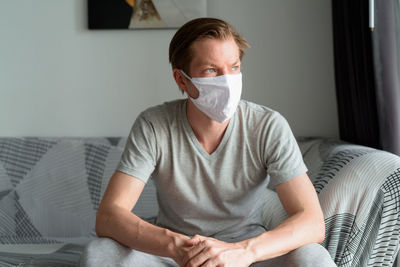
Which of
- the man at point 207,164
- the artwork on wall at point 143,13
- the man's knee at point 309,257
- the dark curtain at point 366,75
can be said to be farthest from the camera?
the artwork on wall at point 143,13

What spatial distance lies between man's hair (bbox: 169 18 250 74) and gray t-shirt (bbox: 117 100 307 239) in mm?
196

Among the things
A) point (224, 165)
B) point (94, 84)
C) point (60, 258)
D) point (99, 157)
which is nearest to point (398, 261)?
point (224, 165)

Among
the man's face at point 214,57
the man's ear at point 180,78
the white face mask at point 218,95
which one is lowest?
the white face mask at point 218,95

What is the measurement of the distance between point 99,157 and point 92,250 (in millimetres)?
1061

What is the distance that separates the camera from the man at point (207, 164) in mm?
1339

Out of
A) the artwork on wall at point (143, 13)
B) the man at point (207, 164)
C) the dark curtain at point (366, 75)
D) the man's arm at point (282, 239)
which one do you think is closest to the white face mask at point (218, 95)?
the man at point (207, 164)

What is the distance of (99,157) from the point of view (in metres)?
2.29

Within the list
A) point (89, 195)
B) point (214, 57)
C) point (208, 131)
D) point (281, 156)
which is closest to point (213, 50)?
point (214, 57)

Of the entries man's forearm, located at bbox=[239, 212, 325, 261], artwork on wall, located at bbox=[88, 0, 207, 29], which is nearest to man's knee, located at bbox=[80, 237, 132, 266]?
man's forearm, located at bbox=[239, 212, 325, 261]

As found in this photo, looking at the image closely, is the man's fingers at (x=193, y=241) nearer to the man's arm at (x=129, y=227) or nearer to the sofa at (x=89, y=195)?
the man's arm at (x=129, y=227)

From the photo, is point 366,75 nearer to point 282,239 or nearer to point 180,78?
point 180,78

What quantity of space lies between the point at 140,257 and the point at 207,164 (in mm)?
364

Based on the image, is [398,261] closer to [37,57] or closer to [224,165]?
[224,165]

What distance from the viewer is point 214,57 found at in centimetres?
142
